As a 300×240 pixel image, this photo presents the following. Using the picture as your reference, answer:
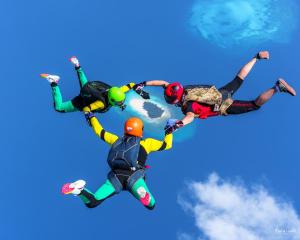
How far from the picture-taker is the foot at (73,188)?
9.43 m

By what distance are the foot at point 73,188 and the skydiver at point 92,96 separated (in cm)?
222

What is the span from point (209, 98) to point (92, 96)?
9.02 ft

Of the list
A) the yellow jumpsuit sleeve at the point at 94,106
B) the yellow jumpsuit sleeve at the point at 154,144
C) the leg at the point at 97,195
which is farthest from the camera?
the yellow jumpsuit sleeve at the point at 94,106

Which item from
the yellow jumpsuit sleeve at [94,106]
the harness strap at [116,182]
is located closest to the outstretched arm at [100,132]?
the yellow jumpsuit sleeve at [94,106]

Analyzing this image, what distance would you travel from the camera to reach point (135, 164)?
10.0 m

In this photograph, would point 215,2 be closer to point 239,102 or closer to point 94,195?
point 239,102

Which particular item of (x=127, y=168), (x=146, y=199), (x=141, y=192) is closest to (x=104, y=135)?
(x=127, y=168)

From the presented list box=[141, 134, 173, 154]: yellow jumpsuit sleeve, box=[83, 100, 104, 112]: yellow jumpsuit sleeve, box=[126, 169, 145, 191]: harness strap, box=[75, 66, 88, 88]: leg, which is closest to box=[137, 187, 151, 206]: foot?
box=[126, 169, 145, 191]: harness strap

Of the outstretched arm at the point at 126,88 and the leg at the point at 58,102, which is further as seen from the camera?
the leg at the point at 58,102

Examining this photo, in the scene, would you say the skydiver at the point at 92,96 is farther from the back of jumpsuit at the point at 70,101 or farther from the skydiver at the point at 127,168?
the skydiver at the point at 127,168

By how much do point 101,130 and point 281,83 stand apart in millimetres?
4192

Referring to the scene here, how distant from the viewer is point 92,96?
11258mm

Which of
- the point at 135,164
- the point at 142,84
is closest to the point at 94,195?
the point at 135,164

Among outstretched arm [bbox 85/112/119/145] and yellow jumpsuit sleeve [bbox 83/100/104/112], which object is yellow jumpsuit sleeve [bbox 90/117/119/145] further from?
yellow jumpsuit sleeve [bbox 83/100/104/112]
